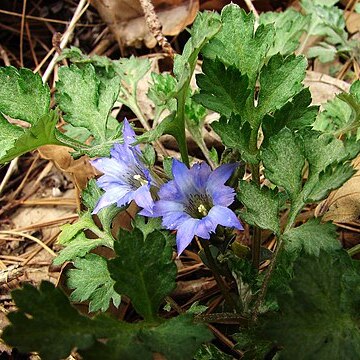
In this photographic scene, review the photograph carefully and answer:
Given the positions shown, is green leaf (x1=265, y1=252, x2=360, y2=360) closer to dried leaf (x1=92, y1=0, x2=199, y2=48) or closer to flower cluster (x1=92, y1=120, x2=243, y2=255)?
flower cluster (x1=92, y1=120, x2=243, y2=255)

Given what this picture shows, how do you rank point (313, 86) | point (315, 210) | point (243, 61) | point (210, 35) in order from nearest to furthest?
point (210, 35) → point (243, 61) → point (315, 210) → point (313, 86)

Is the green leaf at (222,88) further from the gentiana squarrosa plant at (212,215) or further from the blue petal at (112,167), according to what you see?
the blue petal at (112,167)

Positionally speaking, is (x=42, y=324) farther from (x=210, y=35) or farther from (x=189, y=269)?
(x=189, y=269)

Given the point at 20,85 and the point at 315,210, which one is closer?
the point at 20,85

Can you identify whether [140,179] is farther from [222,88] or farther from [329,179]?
[329,179]

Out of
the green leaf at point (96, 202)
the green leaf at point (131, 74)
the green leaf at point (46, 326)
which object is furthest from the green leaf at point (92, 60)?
the green leaf at point (46, 326)

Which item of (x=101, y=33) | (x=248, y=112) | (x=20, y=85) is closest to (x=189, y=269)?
(x=248, y=112)

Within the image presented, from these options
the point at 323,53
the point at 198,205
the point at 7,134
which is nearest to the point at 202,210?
the point at 198,205
